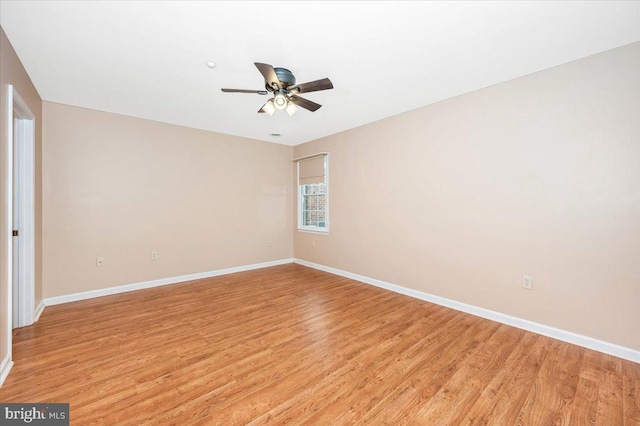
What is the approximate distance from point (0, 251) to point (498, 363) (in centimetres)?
400

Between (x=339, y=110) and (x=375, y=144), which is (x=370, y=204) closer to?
(x=375, y=144)

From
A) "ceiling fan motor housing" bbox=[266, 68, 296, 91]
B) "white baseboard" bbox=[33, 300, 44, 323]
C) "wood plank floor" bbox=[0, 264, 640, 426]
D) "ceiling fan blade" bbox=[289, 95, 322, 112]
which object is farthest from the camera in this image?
"white baseboard" bbox=[33, 300, 44, 323]

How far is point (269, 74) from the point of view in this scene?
7.14ft

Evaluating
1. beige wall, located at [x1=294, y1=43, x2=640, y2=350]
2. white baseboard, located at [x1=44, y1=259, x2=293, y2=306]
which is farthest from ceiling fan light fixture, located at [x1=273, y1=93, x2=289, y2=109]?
white baseboard, located at [x1=44, y1=259, x2=293, y2=306]

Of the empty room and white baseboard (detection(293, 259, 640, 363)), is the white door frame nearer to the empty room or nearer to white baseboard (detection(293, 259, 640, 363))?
the empty room

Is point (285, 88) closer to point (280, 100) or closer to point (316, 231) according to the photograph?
point (280, 100)

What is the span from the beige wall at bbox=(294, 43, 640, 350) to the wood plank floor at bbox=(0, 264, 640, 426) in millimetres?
447

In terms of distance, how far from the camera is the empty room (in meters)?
1.80

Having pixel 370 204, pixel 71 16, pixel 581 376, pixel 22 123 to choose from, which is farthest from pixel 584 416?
pixel 22 123

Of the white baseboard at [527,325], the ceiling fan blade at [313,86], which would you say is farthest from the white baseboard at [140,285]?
the ceiling fan blade at [313,86]

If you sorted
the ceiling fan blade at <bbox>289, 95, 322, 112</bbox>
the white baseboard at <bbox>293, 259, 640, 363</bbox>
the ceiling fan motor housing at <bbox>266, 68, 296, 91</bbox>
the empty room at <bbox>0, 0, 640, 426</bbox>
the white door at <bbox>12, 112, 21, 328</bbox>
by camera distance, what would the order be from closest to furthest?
the empty room at <bbox>0, 0, 640, 426</bbox> < the white baseboard at <bbox>293, 259, 640, 363</bbox> < the ceiling fan motor housing at <bbox>266, 68, 296, 91</bbox> < the ceiling fan blade at <bbox>289, 95, 322, 112</bbox> < the white door at <bbox>12, 112, 21, 328</bbox>

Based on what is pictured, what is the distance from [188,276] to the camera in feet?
14.6

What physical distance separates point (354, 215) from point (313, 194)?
51.5 inches

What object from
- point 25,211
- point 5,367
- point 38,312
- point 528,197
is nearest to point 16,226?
point 25,211
